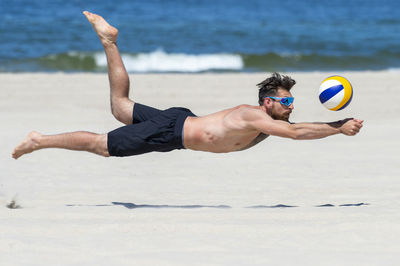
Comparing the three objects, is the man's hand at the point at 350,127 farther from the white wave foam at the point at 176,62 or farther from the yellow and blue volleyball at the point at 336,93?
the white wave foam at the point at 176,62

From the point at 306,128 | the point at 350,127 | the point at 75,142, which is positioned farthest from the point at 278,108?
the point at 75,142

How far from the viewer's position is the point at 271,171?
8.41m

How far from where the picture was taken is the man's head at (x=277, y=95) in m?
6.24

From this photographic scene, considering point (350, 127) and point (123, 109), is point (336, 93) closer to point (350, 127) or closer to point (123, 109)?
point (350, 127)

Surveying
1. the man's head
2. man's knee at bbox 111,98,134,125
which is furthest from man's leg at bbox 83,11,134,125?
the man's head

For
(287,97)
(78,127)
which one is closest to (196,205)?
(287,97)

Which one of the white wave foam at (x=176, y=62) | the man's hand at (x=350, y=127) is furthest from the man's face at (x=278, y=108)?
the white wave foam at (x=176, y=62)

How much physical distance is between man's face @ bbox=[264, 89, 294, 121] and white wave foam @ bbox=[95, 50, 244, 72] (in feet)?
56.1

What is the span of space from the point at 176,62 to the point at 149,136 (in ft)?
60.0

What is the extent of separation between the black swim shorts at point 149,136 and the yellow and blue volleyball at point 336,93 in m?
1.34

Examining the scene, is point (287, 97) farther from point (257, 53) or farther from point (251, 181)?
point (257, 53)

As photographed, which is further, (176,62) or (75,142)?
(176,62)

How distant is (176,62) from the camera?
24609 mm

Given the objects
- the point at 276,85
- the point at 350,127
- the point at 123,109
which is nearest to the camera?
the point at 350,127
